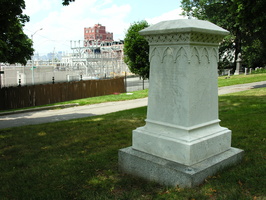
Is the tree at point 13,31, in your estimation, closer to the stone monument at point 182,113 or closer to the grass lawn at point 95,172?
the grass lawn at point 95,172

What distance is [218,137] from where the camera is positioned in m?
4.20

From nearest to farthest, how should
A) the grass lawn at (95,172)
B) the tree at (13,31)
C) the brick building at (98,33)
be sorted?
the grass lawn at (95,172) → the tree at (13,31) → the brick building at (98,33)

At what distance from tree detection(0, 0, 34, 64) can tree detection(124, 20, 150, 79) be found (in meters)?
12.5

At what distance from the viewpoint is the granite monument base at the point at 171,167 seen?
141 inches

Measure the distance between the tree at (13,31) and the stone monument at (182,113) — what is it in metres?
8.17

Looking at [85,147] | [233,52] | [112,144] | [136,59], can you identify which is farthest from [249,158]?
[233,52]

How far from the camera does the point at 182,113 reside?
3863mm

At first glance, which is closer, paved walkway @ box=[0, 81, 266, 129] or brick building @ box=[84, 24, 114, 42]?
Result: paved walkway @ box=[0, 81, 266, 129]

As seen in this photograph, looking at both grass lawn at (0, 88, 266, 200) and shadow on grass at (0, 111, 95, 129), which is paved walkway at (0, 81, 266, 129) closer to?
shadow on grass at (0, 111, 95, 129)

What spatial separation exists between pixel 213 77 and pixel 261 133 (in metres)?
2.57

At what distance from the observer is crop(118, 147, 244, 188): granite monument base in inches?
141

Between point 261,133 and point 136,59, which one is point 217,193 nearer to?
point 261,133

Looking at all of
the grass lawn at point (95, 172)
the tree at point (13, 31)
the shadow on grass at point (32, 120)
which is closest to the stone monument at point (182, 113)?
the grass lawn at point (95, 172)

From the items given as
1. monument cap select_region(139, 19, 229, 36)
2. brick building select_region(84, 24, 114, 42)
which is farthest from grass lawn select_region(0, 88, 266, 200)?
brick building select_region(84, 24, 114, 42)
